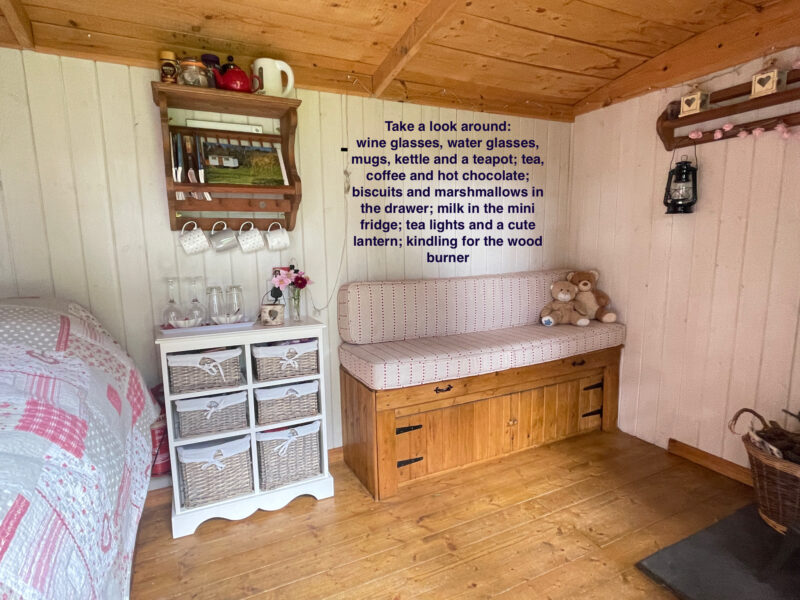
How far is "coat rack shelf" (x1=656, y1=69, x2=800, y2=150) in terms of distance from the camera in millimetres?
1795

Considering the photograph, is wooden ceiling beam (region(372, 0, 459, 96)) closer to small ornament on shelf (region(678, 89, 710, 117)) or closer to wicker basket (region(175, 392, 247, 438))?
small ornament on shelf (region(678, 89, 710, 117))

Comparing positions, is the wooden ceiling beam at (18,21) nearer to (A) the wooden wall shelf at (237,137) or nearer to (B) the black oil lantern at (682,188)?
(A) the wooden wall shelf at (237,137)

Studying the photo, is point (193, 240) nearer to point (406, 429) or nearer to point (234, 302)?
point (234, 302)

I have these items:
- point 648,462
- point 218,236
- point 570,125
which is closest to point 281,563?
point 218,236

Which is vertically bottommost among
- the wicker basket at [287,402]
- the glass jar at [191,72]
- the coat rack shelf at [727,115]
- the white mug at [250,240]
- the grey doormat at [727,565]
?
the grey doormat at [727,565]

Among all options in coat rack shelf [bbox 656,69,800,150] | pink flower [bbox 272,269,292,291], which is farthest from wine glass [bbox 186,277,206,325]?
coat rack shelf [bbox 656,69,800,150]

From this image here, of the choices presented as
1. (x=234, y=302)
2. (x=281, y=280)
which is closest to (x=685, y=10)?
(x=281, y=280)

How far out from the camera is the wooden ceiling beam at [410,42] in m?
1.67

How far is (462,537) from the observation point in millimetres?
1767

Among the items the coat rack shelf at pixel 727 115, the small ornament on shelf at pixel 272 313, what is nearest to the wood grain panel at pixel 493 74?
the coat rack shelf at pixel 727 115

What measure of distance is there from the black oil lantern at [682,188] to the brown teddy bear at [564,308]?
0.70 meters

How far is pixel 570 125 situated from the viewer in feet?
9.59

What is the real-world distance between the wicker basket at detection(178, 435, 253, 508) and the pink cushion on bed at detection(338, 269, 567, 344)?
0.77 m

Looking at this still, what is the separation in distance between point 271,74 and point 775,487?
2.65 m
